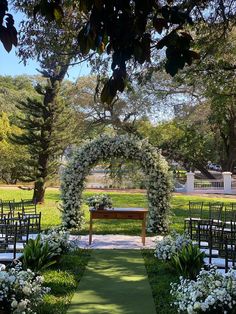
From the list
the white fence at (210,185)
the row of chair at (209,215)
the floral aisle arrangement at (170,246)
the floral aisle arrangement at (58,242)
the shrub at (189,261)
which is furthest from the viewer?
the white fence at (210,185)

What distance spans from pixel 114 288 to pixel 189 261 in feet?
3.93

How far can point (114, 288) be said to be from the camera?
662 cm

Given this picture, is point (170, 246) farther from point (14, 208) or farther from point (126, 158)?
point (14, 208)

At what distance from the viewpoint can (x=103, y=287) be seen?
6.66 meters

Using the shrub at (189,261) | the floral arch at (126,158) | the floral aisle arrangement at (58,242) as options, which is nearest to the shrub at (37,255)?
the floral aisle arrangement at (58,242)

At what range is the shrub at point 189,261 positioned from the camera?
6560mm

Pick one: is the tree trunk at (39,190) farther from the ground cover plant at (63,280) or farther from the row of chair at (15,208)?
the ground cover plant at (63,280)

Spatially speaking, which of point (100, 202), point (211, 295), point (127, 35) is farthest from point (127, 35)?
point (100, 202)

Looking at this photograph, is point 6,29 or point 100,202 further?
point 100,202

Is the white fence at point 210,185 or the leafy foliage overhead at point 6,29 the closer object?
the leafy foliage overhead at point 6,29

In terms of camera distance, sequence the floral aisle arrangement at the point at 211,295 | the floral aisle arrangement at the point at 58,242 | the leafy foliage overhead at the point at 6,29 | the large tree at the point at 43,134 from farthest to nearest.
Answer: the large tree at the point at 43,134 < the floral aisle arrangement at the point at 58,242 < the floral aisle arrangement at the point at 211,295 < the leafy foliage overhead at the point at 6,29

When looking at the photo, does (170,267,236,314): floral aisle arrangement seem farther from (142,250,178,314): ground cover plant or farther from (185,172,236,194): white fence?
(185,172,236,194): white fence

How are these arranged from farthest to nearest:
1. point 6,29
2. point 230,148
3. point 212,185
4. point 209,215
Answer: point 230,148 < point 212,185 < point 209,215 < point 6,29

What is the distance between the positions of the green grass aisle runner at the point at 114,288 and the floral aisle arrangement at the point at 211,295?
1335mm
